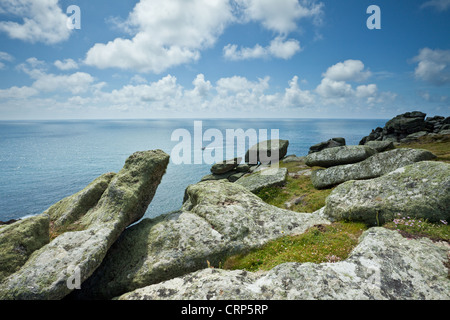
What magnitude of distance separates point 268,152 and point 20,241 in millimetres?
49224

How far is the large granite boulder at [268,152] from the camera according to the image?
174 ft

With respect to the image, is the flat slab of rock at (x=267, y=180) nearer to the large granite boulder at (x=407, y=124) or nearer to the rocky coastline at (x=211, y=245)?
the rocky coastline at (x=211, y=245)

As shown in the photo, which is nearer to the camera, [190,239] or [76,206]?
[190,239]

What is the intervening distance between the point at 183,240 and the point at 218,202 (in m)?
4.12

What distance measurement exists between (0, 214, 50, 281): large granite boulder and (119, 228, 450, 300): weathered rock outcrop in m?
5.12

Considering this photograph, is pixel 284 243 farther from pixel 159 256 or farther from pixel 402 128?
pixel 402 128

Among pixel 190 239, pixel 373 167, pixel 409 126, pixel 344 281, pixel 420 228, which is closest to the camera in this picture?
pixel 344 281

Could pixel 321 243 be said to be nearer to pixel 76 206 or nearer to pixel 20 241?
pixel 20 241

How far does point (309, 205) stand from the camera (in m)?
19.5

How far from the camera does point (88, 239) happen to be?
10.1 m

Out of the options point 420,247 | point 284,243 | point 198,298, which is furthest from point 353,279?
point 198,298

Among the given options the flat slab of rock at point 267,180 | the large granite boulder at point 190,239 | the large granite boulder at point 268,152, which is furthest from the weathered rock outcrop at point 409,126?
the large granite boulder at point 190,239

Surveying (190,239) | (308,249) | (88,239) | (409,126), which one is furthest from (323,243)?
(409,126)
